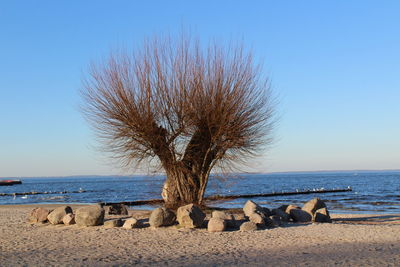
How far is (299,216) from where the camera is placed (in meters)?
16.7

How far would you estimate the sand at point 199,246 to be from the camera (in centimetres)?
948

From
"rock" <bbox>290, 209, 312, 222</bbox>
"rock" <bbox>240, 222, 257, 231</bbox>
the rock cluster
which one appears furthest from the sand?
"rock" <bbox>290, 209, 312, 222</bbox>

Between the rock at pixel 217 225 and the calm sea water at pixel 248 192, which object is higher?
the rock at pixel 217 225

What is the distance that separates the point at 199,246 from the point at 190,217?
281 centimetres

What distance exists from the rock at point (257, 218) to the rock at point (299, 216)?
248 centimetres

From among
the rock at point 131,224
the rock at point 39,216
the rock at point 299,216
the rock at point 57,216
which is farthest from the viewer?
the rock at point 299,216

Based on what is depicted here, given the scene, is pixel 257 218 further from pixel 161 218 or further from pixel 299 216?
pixel 161 218

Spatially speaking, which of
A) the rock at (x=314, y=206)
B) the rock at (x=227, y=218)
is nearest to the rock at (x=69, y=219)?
the rock at (x=227, y=218)

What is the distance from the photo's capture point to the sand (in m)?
9.48

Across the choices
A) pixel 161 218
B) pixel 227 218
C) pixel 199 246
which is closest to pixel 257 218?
pixel 227 218

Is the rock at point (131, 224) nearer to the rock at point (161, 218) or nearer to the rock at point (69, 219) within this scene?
the rock at point (161, 218)

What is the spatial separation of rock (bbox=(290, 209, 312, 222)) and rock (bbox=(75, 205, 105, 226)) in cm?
702

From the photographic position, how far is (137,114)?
16891 mm

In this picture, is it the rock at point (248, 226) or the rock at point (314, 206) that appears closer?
the rock at point (248, 226)
